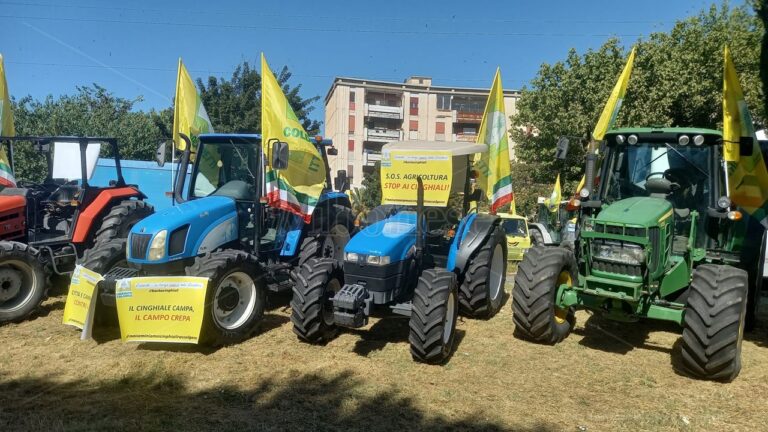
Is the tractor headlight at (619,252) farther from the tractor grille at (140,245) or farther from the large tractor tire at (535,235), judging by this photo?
the large tractor tire at (535,235)

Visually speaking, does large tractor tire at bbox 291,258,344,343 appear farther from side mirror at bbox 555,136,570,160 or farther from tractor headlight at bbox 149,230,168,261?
side mirror at bbox 555,136,570,160

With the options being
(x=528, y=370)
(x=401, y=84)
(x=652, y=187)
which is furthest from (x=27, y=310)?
(x=401, y=84)

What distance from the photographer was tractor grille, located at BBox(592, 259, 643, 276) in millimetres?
4918

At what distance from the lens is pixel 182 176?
691 cm

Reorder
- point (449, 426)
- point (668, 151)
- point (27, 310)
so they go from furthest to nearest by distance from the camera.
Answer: point (27, 310) → point (668, 151) → point (449, 426)

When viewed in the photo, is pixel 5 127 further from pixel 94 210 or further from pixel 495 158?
pixel 495 158

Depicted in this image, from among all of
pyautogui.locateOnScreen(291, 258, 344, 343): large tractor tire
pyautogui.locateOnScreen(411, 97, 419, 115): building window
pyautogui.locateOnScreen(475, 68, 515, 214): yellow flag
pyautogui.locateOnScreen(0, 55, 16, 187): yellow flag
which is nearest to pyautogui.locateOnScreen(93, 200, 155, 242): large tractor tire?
pyautogui.locateOnScreen(0, 55, 16, 187): yellow flag

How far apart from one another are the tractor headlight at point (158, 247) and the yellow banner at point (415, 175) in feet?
7.81

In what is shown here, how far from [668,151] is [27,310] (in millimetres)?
7579

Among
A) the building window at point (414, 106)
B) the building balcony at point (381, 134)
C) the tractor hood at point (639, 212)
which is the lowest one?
the tractor hood at point (639, 212)

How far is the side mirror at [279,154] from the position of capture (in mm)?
5922

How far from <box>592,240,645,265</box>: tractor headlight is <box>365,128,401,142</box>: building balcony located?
36.5m

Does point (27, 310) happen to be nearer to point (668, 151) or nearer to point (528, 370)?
point (528, 370)

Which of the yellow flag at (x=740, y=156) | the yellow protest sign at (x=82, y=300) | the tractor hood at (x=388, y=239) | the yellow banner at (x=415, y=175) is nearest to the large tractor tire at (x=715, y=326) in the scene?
the yellow flag at (x=740, y=156)
